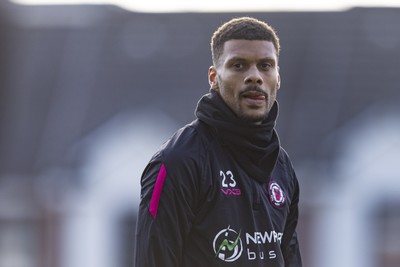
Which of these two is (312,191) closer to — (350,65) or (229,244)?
(350,65)

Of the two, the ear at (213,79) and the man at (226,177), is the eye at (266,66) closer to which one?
the man at (226,177)

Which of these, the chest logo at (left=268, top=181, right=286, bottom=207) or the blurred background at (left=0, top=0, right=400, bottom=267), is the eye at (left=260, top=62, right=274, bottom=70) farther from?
the blurred background at (left=0, top=0, right=400, bottom=267)

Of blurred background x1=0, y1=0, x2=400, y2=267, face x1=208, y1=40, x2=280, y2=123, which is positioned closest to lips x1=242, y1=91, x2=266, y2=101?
face x1=208, y1=40, x2=280, y2=123

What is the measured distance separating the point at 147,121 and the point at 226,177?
24.2 metres

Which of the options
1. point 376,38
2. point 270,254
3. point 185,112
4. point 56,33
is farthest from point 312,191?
point 270,254

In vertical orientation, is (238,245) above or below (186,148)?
below

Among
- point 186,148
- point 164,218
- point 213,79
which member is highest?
point 213,79

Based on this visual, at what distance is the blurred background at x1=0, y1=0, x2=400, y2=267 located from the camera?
1073 inches

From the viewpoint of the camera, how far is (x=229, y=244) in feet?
17.8

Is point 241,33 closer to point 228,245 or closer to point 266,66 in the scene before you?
point 266,66

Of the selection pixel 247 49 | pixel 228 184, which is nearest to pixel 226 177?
pixel 228 184

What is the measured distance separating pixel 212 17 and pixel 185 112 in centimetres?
475

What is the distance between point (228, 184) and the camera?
215 inches

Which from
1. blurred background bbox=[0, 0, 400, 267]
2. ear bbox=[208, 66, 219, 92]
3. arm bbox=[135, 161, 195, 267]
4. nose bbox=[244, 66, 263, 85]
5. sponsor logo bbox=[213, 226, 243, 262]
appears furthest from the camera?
blurred background bbox=[0, 0, 400, 267]
